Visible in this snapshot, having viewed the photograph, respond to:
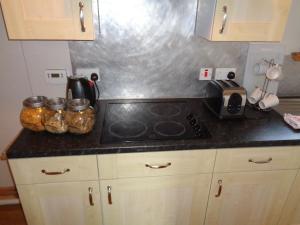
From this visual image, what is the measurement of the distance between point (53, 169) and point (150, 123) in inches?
21.6

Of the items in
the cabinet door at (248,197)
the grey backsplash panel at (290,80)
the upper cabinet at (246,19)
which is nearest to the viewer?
the upper cabinet at (246,19)

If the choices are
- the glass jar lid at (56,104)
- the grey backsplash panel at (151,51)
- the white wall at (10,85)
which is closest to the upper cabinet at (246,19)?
the grey backsplash panel at (151,51)

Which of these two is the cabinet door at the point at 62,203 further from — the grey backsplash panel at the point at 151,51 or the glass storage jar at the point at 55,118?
the grey backsplash panel at the point at 151,51

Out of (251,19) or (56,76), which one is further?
(56,76)

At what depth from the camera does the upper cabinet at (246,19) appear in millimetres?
1115

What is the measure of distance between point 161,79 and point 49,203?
983 mm

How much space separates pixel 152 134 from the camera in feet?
3.95

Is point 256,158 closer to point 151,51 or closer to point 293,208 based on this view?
point 293,208

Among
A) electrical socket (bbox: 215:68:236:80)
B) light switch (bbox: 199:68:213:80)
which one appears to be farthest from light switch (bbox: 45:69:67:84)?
electrical socket (bbox: 215:68:236:80)

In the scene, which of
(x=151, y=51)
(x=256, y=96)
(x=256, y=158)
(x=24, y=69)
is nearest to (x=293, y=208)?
(x=256, y=158)

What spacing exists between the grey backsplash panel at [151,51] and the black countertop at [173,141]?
0.33 meters

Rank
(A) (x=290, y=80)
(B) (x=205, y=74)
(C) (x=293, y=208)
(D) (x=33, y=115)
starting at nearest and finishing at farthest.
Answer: (D) (x=33, y=115), (C) (x=293, y=208), (B) (x=205, y=74), (A) (x=290, y=80)

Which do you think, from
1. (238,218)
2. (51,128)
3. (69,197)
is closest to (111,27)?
(51,128)

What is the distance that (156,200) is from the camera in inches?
49.9
